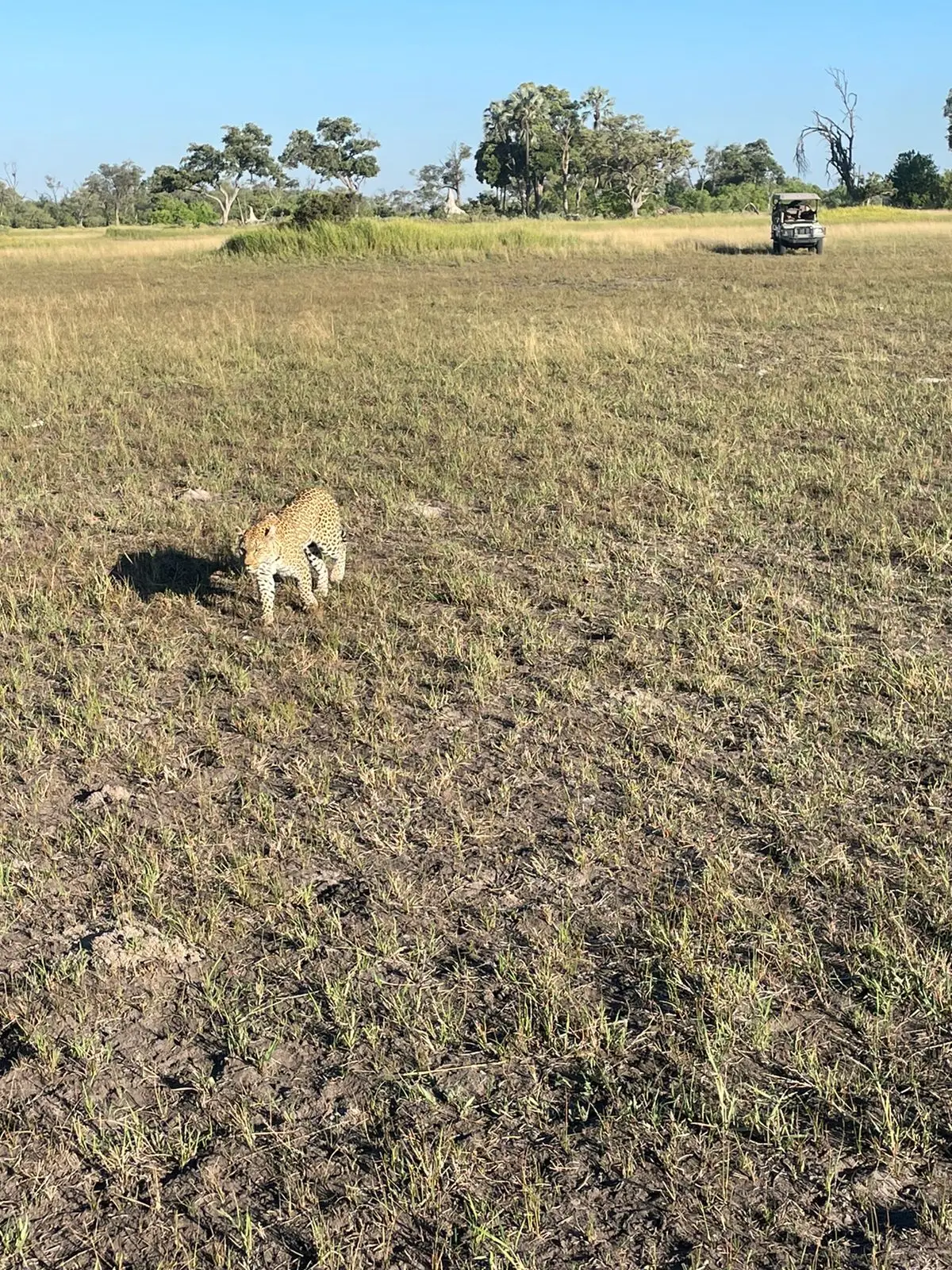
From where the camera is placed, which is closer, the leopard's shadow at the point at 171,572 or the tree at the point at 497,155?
the leopard's shadow at the point at 171,572

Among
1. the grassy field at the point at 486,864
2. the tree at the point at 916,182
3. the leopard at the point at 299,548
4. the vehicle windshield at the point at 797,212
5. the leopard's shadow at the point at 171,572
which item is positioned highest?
the tree at the point at 916,182

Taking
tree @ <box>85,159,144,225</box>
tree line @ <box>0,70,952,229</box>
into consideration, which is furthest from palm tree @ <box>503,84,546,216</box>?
tree @ <box>85,159,144,225</box>

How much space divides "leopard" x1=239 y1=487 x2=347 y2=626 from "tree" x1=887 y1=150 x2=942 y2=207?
3000 inches

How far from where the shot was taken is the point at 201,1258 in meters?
2.18


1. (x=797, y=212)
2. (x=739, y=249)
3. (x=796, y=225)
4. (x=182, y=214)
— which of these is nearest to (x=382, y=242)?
(x=739, y=249)

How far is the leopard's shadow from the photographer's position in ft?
19.6

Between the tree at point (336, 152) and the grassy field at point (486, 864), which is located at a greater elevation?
the tree at point (336, 152)

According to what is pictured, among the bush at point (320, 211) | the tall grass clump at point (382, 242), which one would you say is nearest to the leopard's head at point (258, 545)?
the tall grass clump at point (382, 242)

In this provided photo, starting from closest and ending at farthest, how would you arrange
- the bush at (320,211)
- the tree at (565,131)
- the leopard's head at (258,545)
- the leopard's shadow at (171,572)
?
the leopard's head at (258,545), the leopard's shadow at (171,572), the bush at (320,211), the tree at (565,131)

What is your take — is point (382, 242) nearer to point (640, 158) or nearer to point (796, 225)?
point (796, 225)

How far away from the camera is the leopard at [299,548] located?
496cm

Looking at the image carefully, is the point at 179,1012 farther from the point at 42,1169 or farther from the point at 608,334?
the point at 608,334

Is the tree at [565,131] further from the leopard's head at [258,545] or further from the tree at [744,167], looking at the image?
the leopard's head at [258,545]

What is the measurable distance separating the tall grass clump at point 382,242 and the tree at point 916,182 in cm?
4786
